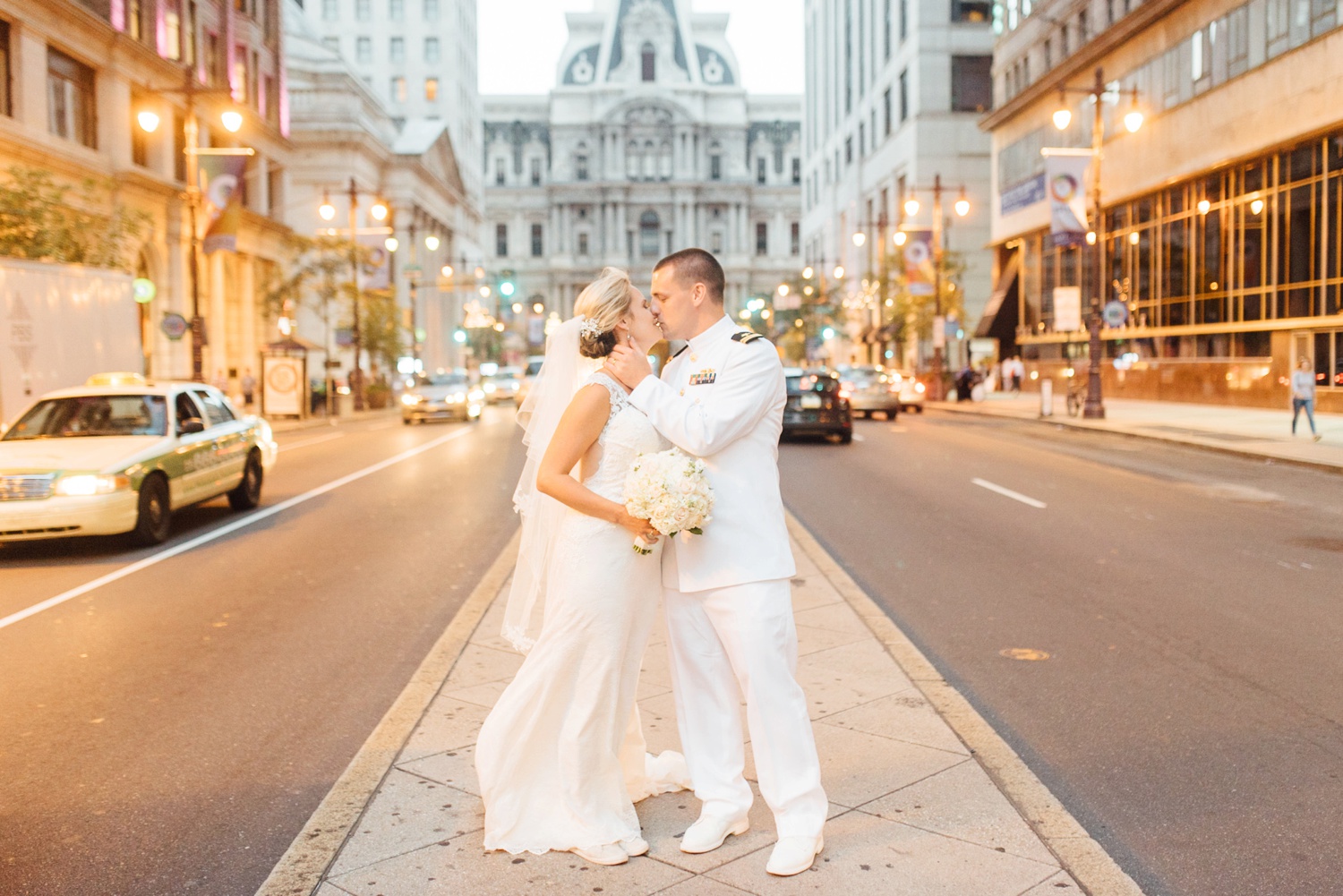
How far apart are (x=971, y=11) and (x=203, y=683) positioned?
68.8m

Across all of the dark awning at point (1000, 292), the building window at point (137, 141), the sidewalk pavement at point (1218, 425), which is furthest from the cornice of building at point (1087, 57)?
the building window at point (137, 141)

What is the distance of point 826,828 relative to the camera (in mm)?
4594

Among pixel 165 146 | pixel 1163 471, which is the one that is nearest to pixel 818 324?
pixel 165 146

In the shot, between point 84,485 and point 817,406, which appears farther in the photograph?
point 817,406

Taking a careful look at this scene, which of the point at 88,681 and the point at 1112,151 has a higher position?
the point at 1112,151

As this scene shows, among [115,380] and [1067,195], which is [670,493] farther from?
[1067,195]

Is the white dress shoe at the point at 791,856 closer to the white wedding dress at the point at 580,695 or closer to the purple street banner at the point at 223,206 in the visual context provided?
the white wedding dress at the point at 580,695

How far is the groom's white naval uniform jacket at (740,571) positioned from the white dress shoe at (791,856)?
0.03 metres

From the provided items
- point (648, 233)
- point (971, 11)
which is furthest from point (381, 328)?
point (648, 233)

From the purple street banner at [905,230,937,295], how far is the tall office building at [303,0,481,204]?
217ft

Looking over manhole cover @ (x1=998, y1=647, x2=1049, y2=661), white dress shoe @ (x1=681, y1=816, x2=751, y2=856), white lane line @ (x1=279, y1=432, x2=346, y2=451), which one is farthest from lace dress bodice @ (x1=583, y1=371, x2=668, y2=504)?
white lane line @ (x1=279, y1=432, x2=346, y2=451)

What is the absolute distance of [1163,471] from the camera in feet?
63.9

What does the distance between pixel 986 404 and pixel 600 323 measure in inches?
1723

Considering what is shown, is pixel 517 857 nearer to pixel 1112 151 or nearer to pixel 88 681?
pixel 88 681
